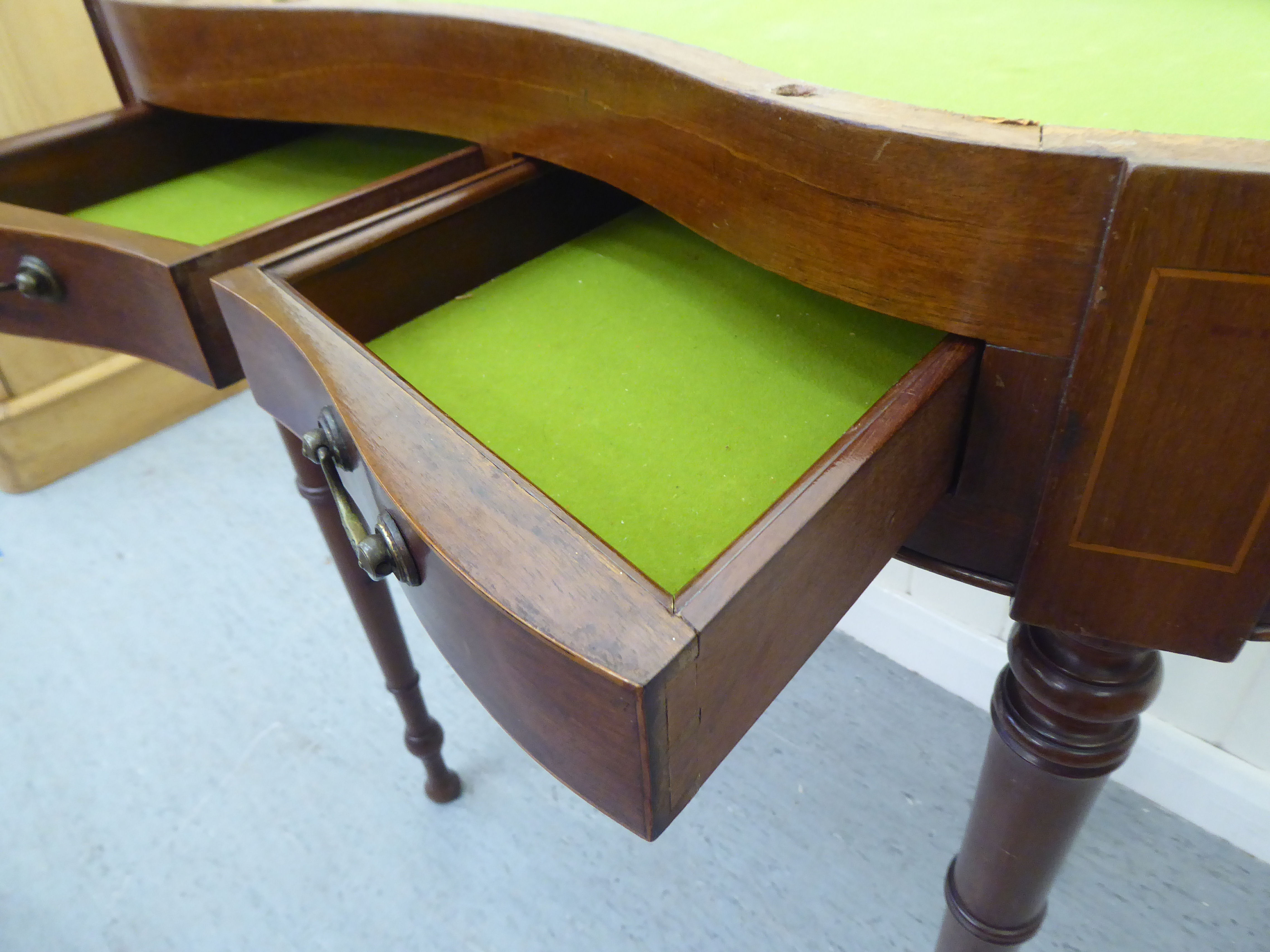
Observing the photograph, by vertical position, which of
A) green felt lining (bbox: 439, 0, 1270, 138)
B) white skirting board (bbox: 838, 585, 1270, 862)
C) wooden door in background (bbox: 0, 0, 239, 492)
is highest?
green felt lining (bbox: 439, 0, 1270, 138)

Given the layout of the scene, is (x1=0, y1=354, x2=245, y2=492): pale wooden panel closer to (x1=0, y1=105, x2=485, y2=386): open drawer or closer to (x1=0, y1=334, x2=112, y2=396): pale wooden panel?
(x1=0, y1=334, x2=112, y2=396): pale wooden panel

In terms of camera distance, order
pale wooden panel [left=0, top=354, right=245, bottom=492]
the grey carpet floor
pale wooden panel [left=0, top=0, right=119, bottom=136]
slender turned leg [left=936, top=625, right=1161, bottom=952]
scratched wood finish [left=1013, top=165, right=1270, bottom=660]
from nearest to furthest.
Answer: scratched wood finish [left=1013, top=165, right=1270, bottom=660]
slender turned leg [left=936, top=625, right=1161, bottom=952]
the grey carpet floor
pale wooden panel [left=0, top=0, right=119, bottom=136]
pale wooden panel [left=0, top=354, right=245, bottom=492]

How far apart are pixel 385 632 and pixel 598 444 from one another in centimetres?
49

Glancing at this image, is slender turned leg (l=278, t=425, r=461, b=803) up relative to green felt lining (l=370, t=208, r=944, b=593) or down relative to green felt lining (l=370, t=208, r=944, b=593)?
down

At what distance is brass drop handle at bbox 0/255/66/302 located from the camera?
60 centimetres

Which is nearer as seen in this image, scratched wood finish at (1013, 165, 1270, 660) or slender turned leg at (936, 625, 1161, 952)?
scratched wood finish at (1013, 165, 1270, 660)

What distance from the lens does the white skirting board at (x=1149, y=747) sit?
0.85 meters

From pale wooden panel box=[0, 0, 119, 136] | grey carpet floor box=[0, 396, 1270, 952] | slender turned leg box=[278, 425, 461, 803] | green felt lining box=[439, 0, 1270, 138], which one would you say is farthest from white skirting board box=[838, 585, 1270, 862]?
pale wooden panel box=[0, 0, 119, 136]

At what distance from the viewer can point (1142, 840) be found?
0.87 metres

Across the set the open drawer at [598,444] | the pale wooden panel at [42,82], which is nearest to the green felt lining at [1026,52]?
the open drawer at [598,444]

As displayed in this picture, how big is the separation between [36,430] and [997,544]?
1.51 m

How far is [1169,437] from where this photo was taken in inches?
13.7

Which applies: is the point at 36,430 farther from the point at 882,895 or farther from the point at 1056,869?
the point at 1056,869

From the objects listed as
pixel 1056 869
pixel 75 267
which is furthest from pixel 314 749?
pixel 1056 869
